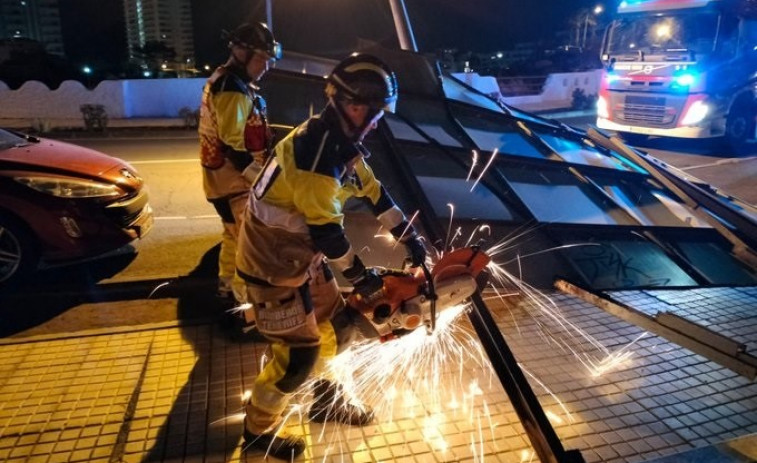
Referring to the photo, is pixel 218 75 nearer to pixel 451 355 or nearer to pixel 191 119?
pixel 451 355

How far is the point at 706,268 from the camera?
530 cm

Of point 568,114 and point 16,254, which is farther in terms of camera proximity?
point 568,114

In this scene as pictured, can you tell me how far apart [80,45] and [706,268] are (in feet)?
120

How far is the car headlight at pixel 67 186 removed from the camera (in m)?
4.57

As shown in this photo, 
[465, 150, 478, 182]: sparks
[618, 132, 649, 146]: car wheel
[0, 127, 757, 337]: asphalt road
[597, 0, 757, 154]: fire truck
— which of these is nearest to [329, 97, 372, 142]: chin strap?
[0, 127, 757, 337]: asphalt road

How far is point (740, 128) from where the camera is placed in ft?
40.1

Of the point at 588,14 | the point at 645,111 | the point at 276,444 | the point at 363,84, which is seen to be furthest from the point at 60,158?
the point at 588,14

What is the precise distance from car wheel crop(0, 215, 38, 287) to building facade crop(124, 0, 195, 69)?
1022 inches

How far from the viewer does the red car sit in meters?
4.52

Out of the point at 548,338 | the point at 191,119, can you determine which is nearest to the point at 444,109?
the point at 548,338

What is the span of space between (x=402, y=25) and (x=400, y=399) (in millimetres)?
6027

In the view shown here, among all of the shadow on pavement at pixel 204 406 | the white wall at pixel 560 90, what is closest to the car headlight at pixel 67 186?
the shadow on pavement at pixel 204 406

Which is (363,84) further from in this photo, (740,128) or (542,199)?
(740,128)

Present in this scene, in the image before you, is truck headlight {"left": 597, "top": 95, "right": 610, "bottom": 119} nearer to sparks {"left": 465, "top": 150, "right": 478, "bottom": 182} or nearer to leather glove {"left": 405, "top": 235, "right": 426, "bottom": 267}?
sparks {"left": 465, "top": 150, "right": 478, "bottom": 182}
